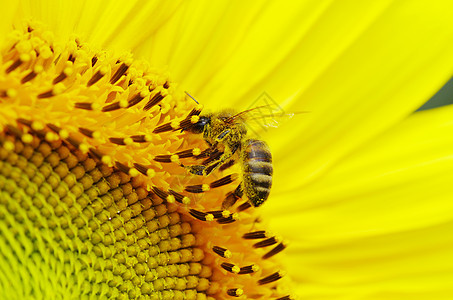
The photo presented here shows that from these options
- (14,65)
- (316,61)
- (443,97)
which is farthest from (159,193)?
(443,97)

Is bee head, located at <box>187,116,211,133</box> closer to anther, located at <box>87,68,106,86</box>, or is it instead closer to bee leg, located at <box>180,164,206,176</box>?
bee leg, located at <box>180,164,206,176</box>

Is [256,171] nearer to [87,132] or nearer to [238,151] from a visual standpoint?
[238,151]

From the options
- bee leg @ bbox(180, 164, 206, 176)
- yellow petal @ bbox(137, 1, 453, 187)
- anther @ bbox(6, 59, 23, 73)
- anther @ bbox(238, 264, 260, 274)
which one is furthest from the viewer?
yellow petal @ bbox(137, 1, 453, 187)

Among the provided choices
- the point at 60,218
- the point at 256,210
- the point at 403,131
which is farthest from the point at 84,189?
the point at 403,131

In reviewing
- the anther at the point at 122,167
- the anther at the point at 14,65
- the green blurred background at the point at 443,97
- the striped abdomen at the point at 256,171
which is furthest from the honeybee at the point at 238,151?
the green blurred background at the point at 443,97

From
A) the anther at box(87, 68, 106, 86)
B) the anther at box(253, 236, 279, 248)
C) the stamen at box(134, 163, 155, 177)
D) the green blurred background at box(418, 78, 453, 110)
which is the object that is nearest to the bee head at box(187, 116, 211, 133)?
the stamen at box(134, 163, 155, 177)

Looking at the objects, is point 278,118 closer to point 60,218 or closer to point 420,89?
point 420,89
